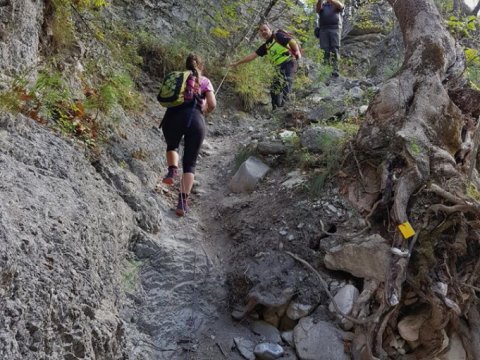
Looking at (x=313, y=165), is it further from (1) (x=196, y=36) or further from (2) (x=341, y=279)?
(1) (x=196, y=36)

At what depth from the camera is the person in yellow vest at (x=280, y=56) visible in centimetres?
790

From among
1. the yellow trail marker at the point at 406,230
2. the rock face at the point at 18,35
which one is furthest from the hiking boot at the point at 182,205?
the yellow trail marker at the point at 406,230

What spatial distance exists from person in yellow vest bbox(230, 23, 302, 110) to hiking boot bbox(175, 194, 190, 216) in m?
3.60

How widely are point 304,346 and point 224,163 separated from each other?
3522 mm

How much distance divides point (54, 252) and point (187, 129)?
253cm

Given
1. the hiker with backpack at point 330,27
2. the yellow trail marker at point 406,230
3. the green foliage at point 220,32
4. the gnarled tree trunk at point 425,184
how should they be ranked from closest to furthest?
the gnarled tree trunk at point 425,184 → the yellow trail marker at point 406,230 → the green foliage at point 220,32 → the hiker with backpack at point 330,27

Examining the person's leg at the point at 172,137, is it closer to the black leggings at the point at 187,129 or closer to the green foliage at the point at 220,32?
the black leggings at the point at 187,129

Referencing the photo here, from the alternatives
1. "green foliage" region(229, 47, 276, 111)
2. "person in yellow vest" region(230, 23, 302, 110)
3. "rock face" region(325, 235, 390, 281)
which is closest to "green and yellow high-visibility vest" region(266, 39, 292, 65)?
"person in yellow vest" region(230, 23, 302, 110)

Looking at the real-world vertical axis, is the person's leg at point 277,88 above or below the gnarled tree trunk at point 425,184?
below

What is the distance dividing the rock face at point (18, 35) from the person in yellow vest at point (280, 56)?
12.9 feet

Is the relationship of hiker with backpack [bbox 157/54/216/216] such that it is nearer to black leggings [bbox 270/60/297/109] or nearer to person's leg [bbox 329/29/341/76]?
black leggings [bbox 270/60/297/109]

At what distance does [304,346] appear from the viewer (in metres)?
3.43

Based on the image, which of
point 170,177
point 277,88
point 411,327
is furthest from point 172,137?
point 277,88

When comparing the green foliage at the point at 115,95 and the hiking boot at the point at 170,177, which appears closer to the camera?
the hiking boot at the point at 170,177
